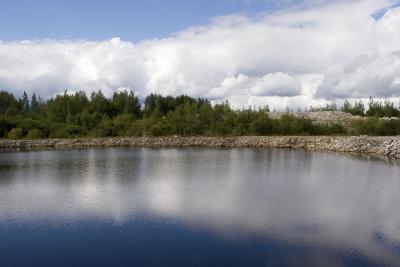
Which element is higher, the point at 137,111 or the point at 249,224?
the point at 137,111

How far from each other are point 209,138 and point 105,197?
2828 centimetres

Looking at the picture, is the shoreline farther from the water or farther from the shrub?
the water

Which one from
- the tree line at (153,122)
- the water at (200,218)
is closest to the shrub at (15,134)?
the tree line at (153,122)

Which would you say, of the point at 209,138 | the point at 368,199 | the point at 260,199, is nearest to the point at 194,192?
the point at 260,199

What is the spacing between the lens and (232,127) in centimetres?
4888

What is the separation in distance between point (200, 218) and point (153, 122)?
38963 millimetres

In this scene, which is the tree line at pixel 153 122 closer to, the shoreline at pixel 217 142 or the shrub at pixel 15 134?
the shrub at pixel 15 134

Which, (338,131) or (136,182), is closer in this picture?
(136,182)

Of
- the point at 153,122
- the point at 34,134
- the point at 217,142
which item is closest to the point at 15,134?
the point at 34,134

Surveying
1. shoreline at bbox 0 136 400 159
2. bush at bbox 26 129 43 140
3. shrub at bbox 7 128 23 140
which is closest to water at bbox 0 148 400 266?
shoreline at bbox 0 136 400 159

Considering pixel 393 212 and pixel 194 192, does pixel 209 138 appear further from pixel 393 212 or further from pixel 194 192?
pixel 393 212

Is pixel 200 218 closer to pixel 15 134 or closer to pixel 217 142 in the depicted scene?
pixel 217 142

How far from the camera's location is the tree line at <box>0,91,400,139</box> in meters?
46.2

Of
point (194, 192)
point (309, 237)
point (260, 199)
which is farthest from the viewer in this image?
point (194, 192)
